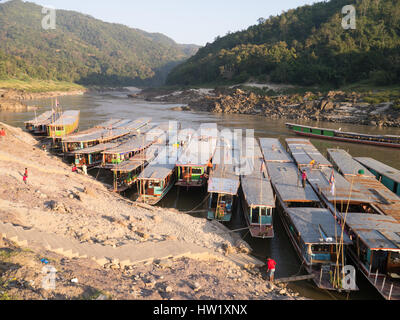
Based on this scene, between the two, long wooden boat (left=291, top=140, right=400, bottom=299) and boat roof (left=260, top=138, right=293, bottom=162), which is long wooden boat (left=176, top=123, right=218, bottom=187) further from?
long wooden boat (left=291, top=140, right=400, bottom=299)

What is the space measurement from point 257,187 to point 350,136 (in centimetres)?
3008

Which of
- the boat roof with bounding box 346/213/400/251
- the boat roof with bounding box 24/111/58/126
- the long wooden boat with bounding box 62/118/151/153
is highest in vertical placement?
the boat roof with bounding box 24/111/58/126

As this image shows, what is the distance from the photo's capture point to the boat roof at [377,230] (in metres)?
11.9

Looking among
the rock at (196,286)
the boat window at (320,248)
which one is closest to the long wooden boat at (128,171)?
the rock at (196,286)

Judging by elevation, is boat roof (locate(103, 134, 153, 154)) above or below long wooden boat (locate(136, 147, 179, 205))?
above

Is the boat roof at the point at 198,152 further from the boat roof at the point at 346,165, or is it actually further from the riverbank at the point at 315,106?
the riverbank at the point at 315,106

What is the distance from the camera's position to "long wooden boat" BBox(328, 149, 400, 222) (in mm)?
16106

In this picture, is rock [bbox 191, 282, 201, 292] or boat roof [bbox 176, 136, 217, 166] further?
boat roof [bbox 176, 136, 217, 166]

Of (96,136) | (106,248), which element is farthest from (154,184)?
(96,136)

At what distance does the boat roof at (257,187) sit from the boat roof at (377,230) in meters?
4.11

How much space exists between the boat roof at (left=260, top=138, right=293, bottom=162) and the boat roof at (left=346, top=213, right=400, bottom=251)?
10.2 metres

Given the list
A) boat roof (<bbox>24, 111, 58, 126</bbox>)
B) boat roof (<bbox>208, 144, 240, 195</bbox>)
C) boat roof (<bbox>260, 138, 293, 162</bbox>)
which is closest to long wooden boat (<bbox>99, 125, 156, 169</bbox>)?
boat roof (<bbox>208, 144, 240, 195</bbox>)

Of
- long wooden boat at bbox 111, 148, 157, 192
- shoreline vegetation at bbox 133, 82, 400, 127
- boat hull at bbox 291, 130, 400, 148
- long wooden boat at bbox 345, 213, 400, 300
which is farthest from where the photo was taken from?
shoreline vegetation at bbox 133, 82, 400, 127

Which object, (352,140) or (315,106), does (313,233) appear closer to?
(352,140)
